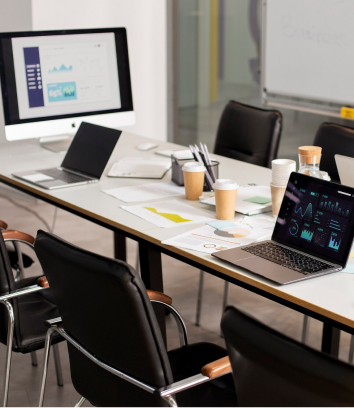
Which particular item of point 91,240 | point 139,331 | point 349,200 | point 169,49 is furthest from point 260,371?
point 169,49

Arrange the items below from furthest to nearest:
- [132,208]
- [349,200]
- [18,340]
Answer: [132,208] → [18,340] → [349,200]

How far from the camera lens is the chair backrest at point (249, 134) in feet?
10.1

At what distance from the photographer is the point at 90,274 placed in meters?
1.36

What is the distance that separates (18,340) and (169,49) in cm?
391

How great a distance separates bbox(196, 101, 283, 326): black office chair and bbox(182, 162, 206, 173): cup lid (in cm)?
83

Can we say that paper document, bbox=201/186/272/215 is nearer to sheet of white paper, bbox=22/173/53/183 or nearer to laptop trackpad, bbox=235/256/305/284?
laptop trackpad, bbox=235/256/305/284

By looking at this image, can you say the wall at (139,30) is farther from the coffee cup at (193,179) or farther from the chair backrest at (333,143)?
the coffee cup at (193,179)

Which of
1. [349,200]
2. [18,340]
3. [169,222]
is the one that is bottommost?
[18,340]

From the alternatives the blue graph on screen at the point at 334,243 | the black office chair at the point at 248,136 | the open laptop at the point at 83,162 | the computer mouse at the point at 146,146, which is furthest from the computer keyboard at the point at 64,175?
the blue graph on screen at the point at 334,243

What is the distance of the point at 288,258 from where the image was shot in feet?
5.77

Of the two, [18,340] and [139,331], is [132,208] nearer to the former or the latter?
[18,340]

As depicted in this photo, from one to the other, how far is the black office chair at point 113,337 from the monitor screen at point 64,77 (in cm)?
168

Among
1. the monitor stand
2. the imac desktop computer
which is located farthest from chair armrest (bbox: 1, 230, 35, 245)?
the monitor stand

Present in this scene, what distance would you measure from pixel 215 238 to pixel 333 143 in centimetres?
109
